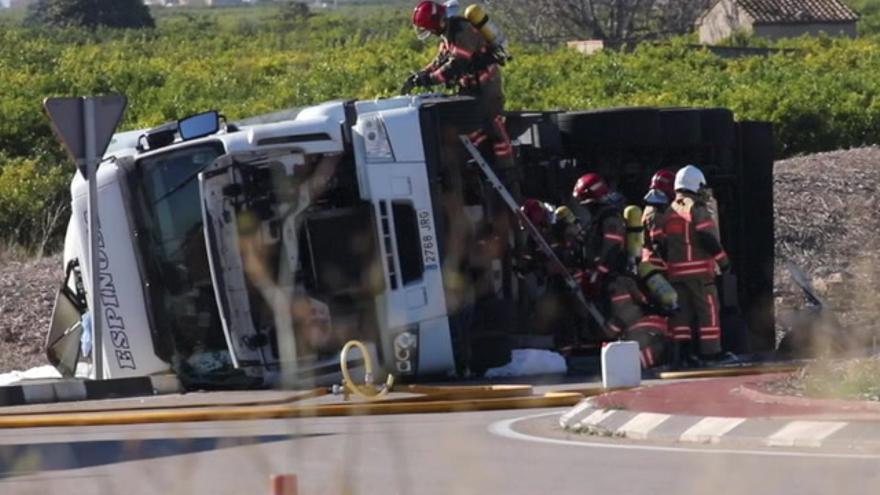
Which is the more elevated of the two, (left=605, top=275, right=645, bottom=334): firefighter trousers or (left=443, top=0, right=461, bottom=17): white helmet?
(left=443, top=0, right=461, bottom=17): white helmet

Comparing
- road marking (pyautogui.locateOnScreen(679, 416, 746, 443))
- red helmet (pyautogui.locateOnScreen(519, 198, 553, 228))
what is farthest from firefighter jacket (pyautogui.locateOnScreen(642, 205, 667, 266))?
road marking (pyautogui.locateOnScreen(679, 416, 746, 443))

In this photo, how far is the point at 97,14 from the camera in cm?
8562

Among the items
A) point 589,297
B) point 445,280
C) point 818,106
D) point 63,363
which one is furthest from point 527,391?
point 818,106

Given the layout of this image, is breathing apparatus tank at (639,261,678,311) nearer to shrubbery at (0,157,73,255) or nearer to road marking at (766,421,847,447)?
road marking at (766,421,847,447)

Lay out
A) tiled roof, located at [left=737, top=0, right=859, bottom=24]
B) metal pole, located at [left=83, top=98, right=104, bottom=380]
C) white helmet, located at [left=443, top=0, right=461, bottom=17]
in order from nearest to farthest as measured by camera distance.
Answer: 1. metal pole, located at [left=83, top=98, right=104, bottom=380]
2. white helmet, located at [left=443, top=0, right=461, bottom=17]
3. tiled roof, located at [left=737, top=0, right=859, bottom=24]

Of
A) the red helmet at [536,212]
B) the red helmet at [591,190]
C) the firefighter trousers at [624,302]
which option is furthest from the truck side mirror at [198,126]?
the firefighter trousers at [624,302]

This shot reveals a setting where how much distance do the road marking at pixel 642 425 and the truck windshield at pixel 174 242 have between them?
4345 mm

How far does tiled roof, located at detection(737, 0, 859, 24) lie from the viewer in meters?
72.5

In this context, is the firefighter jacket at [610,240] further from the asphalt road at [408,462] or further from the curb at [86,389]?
the curb at [86,389]

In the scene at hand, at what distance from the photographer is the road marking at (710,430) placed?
32.6ft

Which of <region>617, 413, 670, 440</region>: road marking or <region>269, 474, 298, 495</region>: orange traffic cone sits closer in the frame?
<region>269, 474, 298, 495</region>: orange traffic cone

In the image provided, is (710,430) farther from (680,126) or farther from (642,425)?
(680,126)

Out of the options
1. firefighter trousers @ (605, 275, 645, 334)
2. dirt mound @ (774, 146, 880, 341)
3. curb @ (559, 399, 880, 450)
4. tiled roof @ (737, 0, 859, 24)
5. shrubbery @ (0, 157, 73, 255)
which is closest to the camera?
curb @ (559, 399, 880, 450)

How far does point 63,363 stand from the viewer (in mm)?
15523
